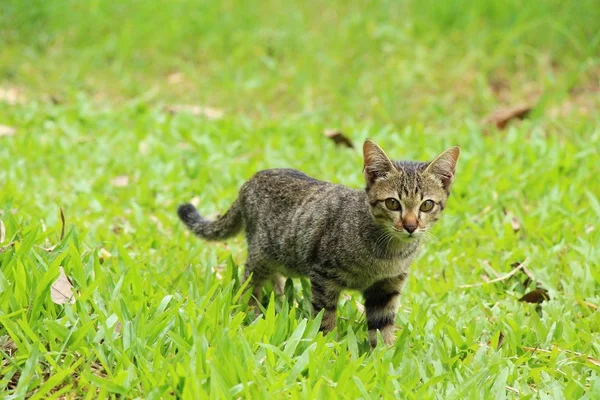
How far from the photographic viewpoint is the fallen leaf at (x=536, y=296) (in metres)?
4.96

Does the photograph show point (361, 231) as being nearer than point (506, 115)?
Yes

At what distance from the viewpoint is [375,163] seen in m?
4.30

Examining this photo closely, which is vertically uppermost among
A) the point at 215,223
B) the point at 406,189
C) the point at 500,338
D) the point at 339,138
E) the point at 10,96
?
the point at 406,189

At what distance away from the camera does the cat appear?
13.8 ft

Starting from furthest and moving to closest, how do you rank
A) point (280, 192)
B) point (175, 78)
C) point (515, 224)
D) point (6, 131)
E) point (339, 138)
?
point (175, 78)
point (6, 131)
point (339, 138)
point (515, 224)
point (280, 192)

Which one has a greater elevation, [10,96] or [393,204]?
[393,204]

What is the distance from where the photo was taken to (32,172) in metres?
6.86

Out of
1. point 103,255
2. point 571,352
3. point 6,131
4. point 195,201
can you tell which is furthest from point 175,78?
point 571,352

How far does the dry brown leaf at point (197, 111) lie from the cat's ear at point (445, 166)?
4.62 meters

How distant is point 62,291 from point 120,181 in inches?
122

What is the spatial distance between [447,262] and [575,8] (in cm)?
494

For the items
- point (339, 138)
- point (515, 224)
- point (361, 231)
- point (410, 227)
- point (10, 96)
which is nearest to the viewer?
point (410, 227)

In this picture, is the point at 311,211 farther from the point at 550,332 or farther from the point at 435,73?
the point at 435,73

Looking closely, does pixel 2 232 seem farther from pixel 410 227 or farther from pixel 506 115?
pixel 506 115
